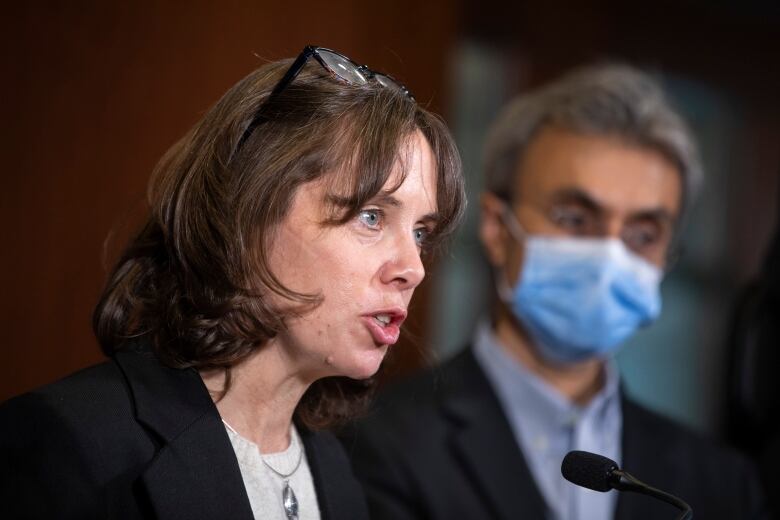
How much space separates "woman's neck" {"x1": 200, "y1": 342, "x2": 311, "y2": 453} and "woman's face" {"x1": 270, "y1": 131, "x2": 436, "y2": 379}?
0.02 m

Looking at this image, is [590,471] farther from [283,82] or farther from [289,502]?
[283,82]

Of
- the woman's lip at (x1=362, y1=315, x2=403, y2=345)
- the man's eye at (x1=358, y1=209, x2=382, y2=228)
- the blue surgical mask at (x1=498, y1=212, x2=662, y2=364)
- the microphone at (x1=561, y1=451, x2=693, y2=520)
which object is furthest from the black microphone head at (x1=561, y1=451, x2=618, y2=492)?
the blue surgical mask at (x1=498, y1=212, x2=662, y2=364)


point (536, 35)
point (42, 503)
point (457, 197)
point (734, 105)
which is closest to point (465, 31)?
→ point (536, 35)

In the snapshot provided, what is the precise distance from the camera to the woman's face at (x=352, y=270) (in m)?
A: 1.08

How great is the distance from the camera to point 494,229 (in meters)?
2.31

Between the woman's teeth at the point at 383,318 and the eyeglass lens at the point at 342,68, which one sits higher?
the eyeglass lens at the point at 342,68

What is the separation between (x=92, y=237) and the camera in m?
1.94

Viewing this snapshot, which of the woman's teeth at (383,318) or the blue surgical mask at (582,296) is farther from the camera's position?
the blue surgical mask at (582,296)

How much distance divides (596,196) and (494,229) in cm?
26

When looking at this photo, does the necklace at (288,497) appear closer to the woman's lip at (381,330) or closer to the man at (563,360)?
the woman's lip at (381,330)

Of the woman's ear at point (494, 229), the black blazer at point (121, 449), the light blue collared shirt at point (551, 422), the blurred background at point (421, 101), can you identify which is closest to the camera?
the black blazer at point (121, 449)

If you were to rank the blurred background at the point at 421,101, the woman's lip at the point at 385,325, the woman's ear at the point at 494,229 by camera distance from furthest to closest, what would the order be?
the woman's ear at the point at 494,229 → the blurred background at the point at 421,101 → the woman's lip at the point at 385,325

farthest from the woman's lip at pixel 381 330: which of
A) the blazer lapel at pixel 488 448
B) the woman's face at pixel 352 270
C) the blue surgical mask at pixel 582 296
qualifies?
the blue surgical mask at pixel 582 296

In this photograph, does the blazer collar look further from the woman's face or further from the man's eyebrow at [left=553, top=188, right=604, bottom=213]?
the man's eyebrow at [left=553, top=188, right=604, bottom=213]
